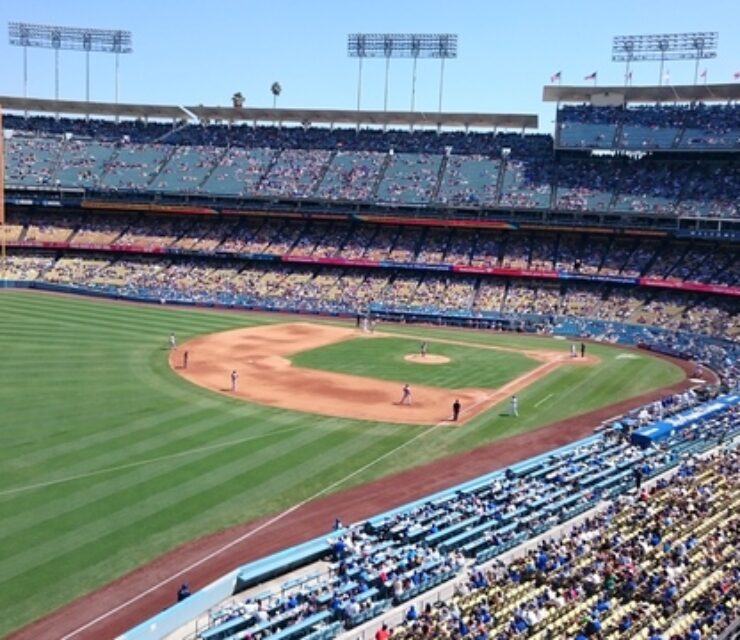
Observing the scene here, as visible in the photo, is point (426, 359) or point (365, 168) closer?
point (426, 359)

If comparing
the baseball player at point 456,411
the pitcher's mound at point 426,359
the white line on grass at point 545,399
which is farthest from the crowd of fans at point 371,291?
the baseball player at point 456,411

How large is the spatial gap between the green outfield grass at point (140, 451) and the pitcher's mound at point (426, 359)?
4711mm

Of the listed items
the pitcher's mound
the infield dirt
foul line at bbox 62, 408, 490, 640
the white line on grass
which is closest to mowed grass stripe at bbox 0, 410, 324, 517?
the infield dirt

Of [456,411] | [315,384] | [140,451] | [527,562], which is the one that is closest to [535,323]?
[315,384]

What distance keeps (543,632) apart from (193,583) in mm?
7933

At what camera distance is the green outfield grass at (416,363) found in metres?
39.4

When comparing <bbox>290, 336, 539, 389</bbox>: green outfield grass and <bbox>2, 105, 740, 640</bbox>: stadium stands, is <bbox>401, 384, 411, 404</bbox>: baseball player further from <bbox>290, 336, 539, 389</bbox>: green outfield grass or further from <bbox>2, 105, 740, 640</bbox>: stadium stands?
<bbox>2, 105, 740, 640</bbox>: stadium stands

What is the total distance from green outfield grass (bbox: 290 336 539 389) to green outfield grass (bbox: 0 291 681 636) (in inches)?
83.3

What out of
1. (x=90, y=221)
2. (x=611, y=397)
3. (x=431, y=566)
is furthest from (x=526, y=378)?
(x=90, y=221)

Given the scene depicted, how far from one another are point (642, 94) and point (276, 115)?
3654cm

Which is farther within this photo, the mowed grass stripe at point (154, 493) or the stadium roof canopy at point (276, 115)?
the stadium roof canopy at point (276, 115)

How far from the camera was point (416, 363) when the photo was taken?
43.1m

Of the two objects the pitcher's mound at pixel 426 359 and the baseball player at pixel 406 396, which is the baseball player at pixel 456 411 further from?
the pitcher's mound at pixel 426 359

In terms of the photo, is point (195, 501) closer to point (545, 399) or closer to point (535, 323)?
point (545, 399)
